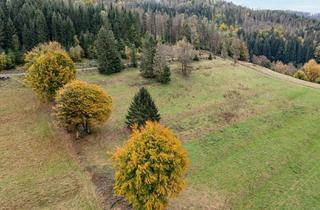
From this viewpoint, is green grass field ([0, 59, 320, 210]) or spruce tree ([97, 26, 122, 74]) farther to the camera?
spruce tree ([97, 26, 122, 74])

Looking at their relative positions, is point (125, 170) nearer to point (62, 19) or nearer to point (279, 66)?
point (62, 19)

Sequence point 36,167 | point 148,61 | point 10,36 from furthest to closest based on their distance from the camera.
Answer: point 10,36 → point 148,61 → point 36,167

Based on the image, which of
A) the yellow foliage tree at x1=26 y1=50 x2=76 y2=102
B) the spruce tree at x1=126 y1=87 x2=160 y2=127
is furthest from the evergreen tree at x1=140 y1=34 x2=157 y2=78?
the spruce tree at x1=126 y1=87 x2=160 y2=127

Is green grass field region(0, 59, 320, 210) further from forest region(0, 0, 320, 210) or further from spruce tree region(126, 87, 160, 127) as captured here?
spruce tree region(126, 87, 160, 127)

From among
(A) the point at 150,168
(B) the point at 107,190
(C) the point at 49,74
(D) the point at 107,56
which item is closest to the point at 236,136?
(B) the point at 107,190

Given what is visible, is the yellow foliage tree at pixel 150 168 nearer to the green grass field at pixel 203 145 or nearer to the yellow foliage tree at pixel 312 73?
the green grass field at pixel 203 145

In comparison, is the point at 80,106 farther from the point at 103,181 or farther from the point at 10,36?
the point at 10,36
